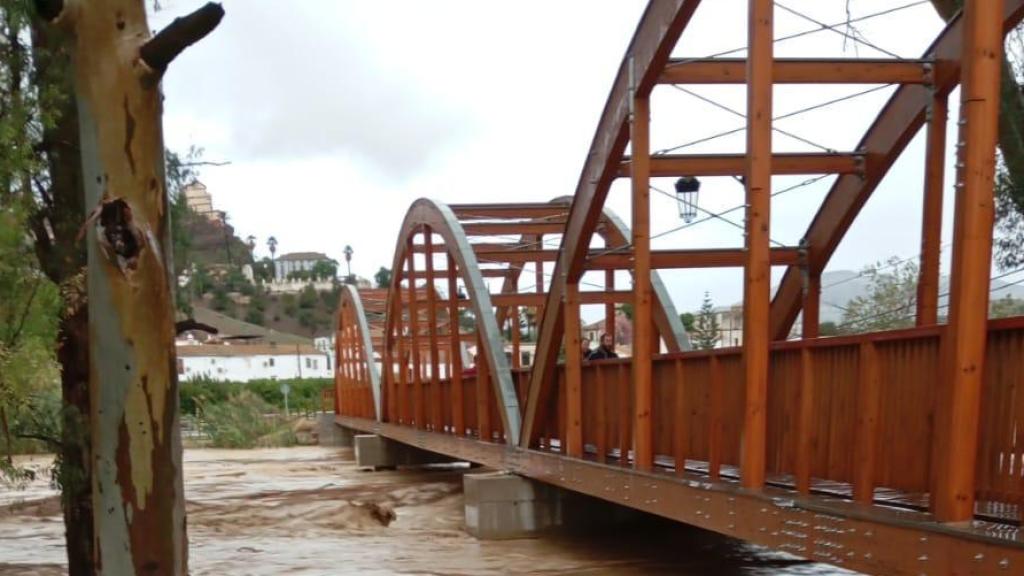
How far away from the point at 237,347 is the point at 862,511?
249ft

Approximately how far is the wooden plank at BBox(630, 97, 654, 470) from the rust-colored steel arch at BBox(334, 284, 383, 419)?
20.1 metres

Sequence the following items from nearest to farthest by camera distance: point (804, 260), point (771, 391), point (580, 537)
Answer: point (771, 391), point (804, 260), point (580, 537)

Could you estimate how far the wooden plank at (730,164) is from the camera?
11520mm

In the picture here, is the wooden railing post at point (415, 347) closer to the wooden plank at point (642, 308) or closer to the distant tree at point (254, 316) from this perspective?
the wooden plank at point (642, 308)

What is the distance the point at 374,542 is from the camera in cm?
1666

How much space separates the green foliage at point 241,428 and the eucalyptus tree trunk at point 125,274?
41423 millimetres

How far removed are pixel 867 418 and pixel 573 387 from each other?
6.64 m

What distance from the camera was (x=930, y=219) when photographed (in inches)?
395

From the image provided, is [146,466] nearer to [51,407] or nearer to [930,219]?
[51,407]

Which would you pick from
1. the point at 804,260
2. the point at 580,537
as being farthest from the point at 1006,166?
the point at 580,537

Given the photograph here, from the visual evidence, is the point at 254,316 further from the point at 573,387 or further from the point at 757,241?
the point at 757,241

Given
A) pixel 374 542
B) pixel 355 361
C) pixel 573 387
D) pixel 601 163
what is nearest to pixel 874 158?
pixel 601 163

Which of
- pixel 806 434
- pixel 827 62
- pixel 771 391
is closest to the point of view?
pixel 806 434

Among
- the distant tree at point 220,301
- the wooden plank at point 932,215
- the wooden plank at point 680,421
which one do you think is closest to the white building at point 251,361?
the distant tree at point 220,301
